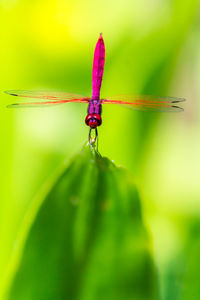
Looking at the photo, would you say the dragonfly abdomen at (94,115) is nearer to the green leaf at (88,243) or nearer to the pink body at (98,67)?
the pink body at (98,67)

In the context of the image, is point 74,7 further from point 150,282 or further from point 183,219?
point 150,282

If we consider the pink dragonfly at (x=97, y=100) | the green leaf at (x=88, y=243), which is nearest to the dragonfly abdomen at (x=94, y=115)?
the pink dragonfly at (x=97, y=100)

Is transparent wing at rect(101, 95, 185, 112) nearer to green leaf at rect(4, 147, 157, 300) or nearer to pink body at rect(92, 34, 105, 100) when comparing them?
pink body at rect(92, 34, 105, 100)

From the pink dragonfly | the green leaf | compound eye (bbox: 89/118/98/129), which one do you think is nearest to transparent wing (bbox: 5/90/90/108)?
the pink dragonfly

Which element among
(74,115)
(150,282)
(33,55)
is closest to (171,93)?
(74,115)

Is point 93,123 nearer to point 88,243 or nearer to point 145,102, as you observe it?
point 145,102

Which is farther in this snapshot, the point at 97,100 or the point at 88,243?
the point at 97,100

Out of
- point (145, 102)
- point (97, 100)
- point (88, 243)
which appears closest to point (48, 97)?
point (97, 100)
